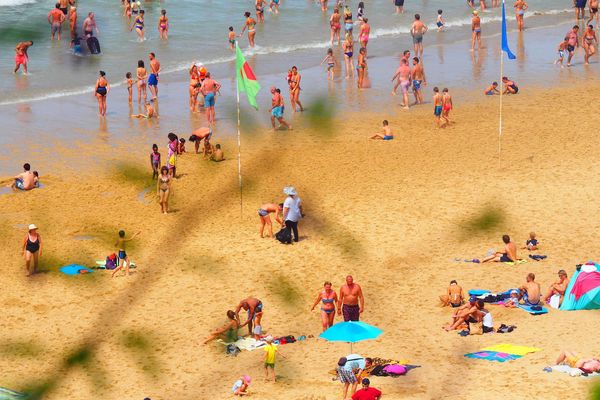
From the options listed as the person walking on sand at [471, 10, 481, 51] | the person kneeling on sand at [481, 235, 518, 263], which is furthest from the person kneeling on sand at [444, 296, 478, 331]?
the person walking on sand at [471, 10, 481, 51]

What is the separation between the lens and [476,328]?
16.5 meters

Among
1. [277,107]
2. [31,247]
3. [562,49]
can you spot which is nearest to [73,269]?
[31,247]

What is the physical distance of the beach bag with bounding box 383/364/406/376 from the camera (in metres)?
15.1

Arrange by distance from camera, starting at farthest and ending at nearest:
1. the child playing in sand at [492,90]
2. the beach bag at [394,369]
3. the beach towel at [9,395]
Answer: the child playing in sand at [492,90], the beach bag at [394,369], the beach towel at [9,395]

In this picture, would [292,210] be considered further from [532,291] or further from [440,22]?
[440,22]

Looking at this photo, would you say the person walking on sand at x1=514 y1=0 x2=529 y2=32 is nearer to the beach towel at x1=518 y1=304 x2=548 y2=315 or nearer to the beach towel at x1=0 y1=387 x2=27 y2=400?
the beach towel at x1=518 y1=304 x2=548 y2=315

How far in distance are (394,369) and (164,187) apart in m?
7.70

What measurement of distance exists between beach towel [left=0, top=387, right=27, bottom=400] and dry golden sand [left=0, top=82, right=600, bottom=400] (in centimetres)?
44

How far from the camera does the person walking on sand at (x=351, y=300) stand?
54.9ft

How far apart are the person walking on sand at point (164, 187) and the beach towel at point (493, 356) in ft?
25.6

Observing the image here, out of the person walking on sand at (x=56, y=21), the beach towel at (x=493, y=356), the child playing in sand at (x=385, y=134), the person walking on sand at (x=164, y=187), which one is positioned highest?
the person walking on sand at (x=56, y=21)

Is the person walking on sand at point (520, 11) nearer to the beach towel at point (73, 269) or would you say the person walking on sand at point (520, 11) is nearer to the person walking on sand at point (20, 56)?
the person walking on sand at point (20, 56)

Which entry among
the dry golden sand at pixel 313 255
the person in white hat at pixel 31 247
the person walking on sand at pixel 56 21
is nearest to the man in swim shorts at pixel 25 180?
the dry golden sand at pixel 313 255

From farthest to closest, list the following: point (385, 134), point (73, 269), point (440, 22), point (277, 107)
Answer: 1. point (440, 22)
2. point (277, 107)
3. point (385, 134)
4. point (73, 269)
